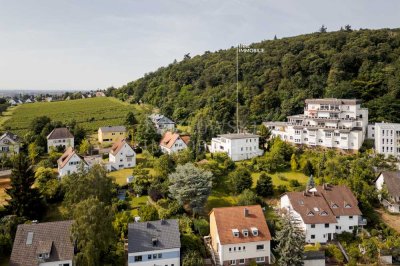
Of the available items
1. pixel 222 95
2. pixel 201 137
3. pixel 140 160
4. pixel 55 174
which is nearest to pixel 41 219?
pixel 55 174

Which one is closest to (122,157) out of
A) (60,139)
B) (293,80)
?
(60,139)

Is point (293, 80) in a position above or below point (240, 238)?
above

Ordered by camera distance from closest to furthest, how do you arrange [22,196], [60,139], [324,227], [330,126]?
1. [324,227]
2. [22,196]
3. [330,126]
4. [60,139]

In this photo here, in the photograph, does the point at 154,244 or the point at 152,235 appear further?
the point at 152,235

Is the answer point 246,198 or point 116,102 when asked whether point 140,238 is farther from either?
point 116,102

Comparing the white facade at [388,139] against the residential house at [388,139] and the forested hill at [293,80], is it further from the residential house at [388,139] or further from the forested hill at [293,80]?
the forested hill at [293,80]

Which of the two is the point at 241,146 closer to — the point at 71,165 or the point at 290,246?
the point at 71,165

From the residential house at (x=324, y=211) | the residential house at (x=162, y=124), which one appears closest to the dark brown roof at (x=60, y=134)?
the residential house at (x=162, y=124)
